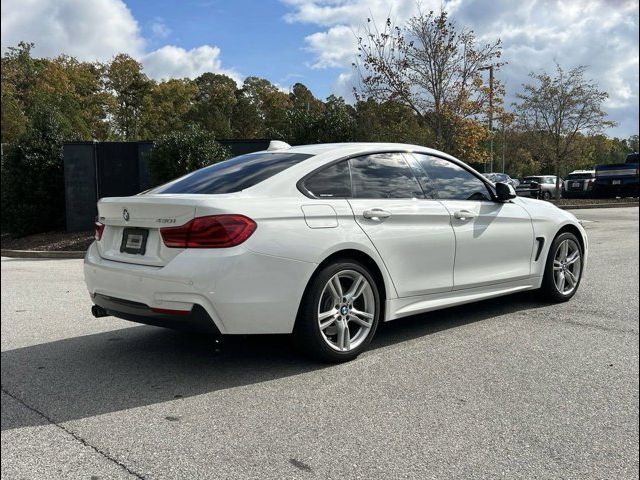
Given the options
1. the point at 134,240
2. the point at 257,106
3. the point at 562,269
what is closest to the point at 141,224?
the point at 134,240

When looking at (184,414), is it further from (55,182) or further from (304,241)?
(55,182)

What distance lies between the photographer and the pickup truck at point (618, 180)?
24.8 metres

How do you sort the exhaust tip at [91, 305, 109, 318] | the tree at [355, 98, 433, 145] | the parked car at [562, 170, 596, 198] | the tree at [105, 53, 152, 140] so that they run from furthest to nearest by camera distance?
the tree at [105, 53, 152, 140] < the parked car at [562, 170, 596, 198] < the tree at [355, 98, 433, 145] < the exhaust tip at [91, 305, 109, 318]

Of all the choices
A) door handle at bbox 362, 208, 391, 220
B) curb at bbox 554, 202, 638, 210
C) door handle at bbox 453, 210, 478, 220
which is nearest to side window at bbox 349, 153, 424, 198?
door handle at bbox 362, 208, 391, 220

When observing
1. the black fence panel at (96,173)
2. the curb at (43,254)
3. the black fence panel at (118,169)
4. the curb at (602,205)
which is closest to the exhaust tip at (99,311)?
the curb at (43,254)

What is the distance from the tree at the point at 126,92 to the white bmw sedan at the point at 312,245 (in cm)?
4022

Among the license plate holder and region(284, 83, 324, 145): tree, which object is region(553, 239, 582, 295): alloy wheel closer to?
the license plate holder

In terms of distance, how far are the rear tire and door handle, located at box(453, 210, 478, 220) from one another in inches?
49.4

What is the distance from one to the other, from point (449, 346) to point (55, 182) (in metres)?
14.6

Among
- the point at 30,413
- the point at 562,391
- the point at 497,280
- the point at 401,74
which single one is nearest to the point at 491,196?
the point at 497,280

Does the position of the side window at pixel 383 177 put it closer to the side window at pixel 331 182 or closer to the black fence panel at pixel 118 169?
the side window at pixel 331 182

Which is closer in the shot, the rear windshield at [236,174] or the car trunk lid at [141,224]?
the car trunk lid at [141,224]

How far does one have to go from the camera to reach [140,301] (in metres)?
3.85

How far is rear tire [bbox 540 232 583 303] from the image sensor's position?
585cm
